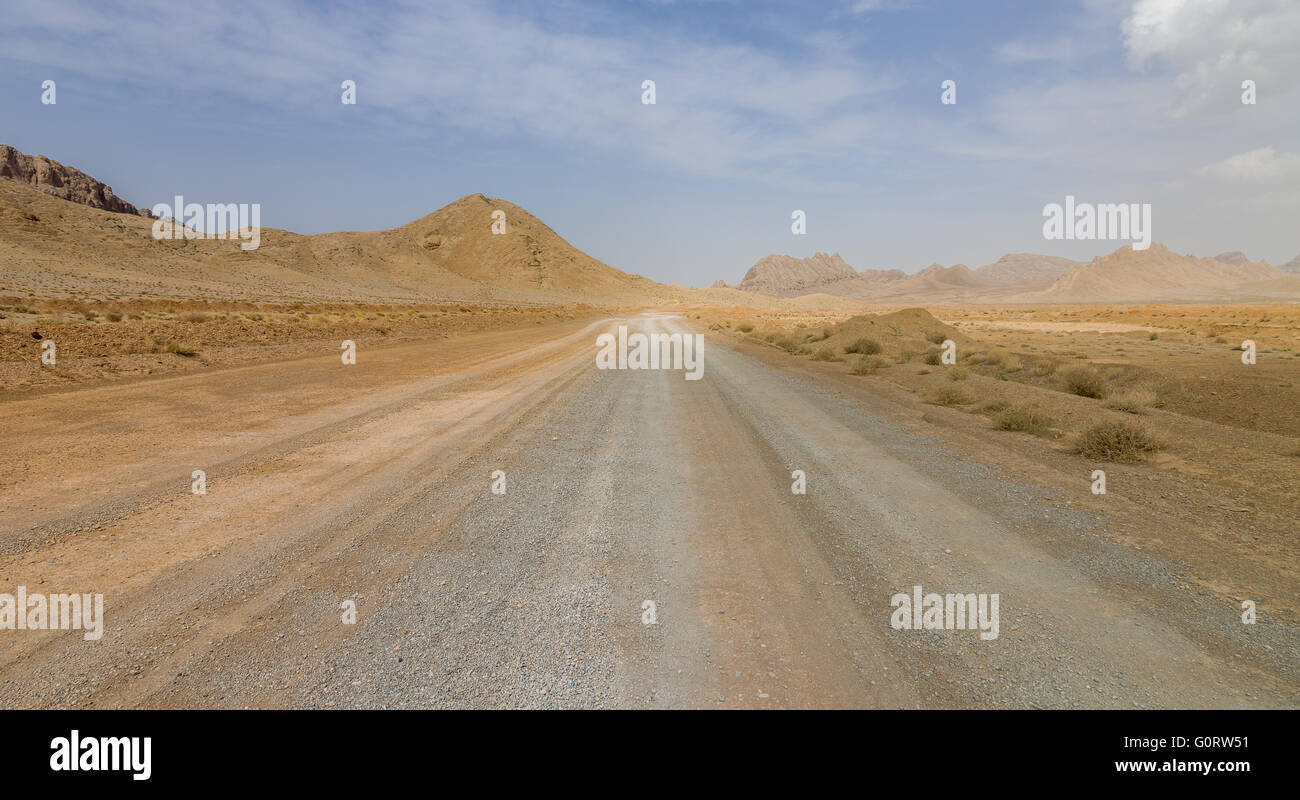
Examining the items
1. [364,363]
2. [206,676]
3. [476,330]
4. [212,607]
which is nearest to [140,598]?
[212,607]

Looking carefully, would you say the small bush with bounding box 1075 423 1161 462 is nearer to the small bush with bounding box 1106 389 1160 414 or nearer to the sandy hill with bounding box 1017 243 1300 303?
the small bush with bounding box 1106 389 1160 414

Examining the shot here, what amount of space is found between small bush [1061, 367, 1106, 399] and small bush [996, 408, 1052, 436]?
593cm

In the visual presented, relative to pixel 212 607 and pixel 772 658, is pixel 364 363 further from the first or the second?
pixel 772 658

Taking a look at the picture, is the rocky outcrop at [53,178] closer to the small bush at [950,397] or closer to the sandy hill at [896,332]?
the sandy hill at [896,332]

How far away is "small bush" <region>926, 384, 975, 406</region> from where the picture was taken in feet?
38.9

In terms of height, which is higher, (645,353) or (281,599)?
(645,353)

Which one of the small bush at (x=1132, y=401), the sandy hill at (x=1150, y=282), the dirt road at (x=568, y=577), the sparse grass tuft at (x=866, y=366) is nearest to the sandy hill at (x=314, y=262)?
the dirt road at (x=568, y=577)

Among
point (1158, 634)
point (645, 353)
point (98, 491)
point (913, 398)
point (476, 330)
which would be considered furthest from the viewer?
point (476, 330)

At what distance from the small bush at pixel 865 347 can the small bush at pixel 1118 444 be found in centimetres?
1453

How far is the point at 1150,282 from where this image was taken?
176750 mm

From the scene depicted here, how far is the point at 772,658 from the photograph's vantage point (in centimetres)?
317

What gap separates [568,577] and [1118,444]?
25.5 feet

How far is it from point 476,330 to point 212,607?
3418 centimetres

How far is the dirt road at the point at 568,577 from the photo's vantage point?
9.69ft
